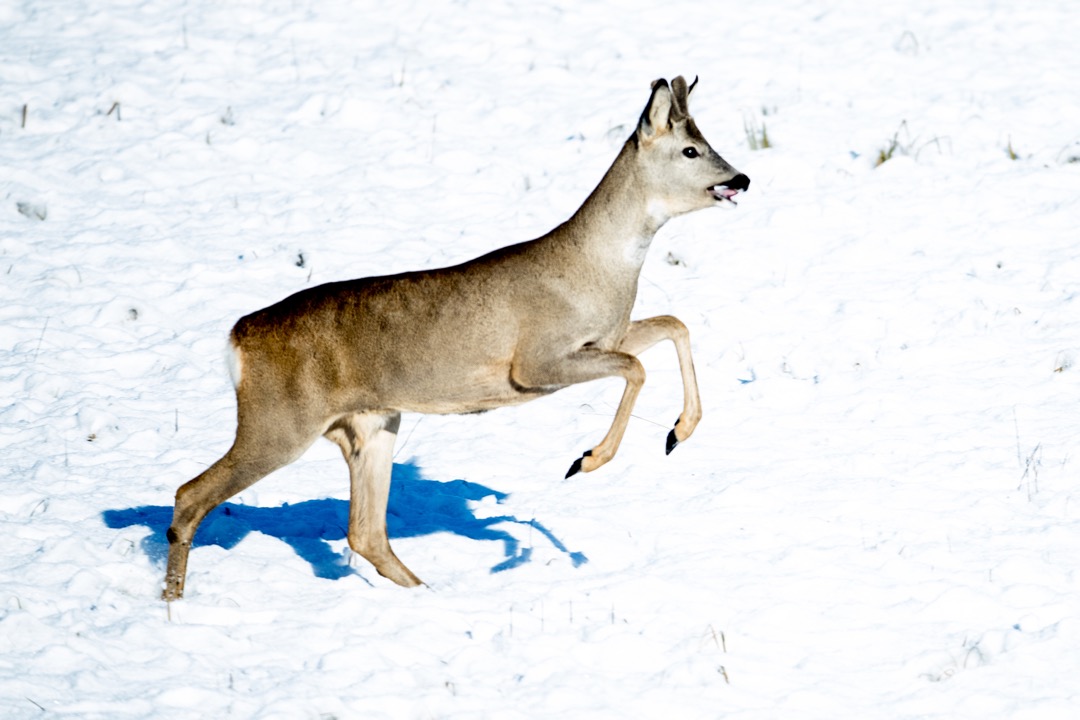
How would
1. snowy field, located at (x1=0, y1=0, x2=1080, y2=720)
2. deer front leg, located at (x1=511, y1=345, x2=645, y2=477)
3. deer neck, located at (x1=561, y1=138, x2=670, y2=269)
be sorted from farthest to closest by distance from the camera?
1. deer neck, located at (x1=561, y1=138, x2=670, y2=269)
2. deer front leg, located at (x1=511, y1=345, x2=645, y2=477)
3. snowy field, located at (x1=0, y1=0, x2=1080, y2=720)

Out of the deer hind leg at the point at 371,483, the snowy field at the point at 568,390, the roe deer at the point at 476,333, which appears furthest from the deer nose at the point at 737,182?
the deer hind leg at the point at 371,483

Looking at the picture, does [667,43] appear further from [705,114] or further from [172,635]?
[172,635]

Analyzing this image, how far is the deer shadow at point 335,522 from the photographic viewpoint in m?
7.60

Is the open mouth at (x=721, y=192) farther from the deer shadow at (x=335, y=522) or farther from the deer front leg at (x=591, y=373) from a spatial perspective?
the deer shadow at (x=335, y=522)

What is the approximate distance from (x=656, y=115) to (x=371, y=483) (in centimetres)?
234

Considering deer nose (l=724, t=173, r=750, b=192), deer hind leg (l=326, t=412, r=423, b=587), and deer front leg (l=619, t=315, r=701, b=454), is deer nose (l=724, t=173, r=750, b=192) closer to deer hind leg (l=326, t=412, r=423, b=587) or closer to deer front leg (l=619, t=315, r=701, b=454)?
deer front leg (l=619, t=315, r=701, b=454)

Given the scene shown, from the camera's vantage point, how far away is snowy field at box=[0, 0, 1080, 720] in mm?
6176

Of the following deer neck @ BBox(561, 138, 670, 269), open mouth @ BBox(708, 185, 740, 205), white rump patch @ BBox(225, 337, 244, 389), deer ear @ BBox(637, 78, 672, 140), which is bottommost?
white rump patch @ BBox(225, 337, 244, 389)

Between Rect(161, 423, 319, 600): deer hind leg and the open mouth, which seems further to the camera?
the open mouth

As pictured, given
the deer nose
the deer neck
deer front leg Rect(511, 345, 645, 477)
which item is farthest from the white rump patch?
the deer nose

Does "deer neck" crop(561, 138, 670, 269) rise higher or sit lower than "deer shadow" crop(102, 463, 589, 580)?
higher

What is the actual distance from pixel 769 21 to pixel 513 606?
9.74 meters

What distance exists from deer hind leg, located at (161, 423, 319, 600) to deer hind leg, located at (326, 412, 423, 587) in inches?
16.6

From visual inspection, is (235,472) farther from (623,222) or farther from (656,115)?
(656,115)
